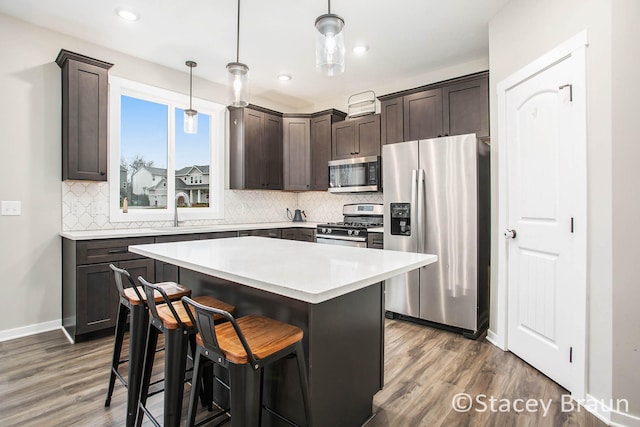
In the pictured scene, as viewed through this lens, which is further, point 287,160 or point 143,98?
point 287,160

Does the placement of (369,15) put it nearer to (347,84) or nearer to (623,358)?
(347,84)

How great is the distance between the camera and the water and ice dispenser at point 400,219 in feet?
10.8

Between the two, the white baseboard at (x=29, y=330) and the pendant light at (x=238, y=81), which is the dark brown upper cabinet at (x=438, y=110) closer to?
the pendant light at (x=238, y=81)

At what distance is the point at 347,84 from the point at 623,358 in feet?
13.0

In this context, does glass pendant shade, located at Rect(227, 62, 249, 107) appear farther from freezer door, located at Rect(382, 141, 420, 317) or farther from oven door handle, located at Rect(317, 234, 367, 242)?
oven door handle, located at Rect(317, 234, 367, 242)

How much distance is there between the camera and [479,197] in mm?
2975

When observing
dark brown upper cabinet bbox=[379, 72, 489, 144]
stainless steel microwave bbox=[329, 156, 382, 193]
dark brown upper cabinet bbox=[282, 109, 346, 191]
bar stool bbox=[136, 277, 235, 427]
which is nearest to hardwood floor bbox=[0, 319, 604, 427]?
bar stool bbox=[136, 277, 235, 427]

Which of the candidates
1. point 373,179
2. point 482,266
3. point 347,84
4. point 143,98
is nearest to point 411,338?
point 482,266

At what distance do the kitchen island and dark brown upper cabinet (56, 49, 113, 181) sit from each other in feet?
5.72

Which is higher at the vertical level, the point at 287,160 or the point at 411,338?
the point at 287,160

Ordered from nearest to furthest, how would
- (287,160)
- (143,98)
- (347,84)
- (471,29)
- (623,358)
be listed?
(623,358) → (471,29) → (143,98) → (347,84) → (287,160)

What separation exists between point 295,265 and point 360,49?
2.83m

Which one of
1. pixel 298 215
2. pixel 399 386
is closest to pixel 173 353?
pixel 399 386

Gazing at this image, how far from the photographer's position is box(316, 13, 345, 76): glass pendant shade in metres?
1.65
